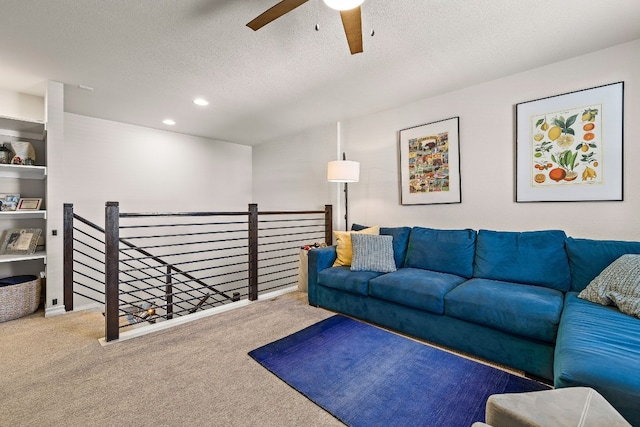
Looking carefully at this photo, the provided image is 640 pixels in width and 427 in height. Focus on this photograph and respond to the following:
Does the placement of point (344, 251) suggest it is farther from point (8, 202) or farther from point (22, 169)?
point (8, 202)

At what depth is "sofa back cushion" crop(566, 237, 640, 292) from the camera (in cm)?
208

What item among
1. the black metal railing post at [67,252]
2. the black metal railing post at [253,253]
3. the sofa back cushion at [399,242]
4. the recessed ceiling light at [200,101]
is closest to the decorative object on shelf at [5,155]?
the black metal railing post at [67,252]

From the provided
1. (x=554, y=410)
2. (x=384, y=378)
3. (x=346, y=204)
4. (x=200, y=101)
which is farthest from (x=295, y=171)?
(x=554, y=410)

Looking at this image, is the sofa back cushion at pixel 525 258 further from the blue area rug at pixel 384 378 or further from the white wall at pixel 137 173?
the white wall at pixel 137 173

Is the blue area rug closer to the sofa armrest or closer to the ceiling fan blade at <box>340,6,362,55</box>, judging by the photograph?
the sofa armrest

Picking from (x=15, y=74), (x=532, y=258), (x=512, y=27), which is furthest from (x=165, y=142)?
(x=532, y=258)

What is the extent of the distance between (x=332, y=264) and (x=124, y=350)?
2008mm

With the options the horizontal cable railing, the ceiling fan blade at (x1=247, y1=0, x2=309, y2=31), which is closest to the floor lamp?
the horizontal cable railing

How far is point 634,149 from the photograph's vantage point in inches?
90.0

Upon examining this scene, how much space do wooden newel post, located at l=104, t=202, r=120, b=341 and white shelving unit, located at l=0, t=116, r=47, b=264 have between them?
1209 mm

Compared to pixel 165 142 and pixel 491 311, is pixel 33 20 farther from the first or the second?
pixel 491 311

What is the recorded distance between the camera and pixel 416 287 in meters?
2.40

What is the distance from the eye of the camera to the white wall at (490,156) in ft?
7.66

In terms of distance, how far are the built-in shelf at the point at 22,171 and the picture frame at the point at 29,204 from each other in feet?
0.93
